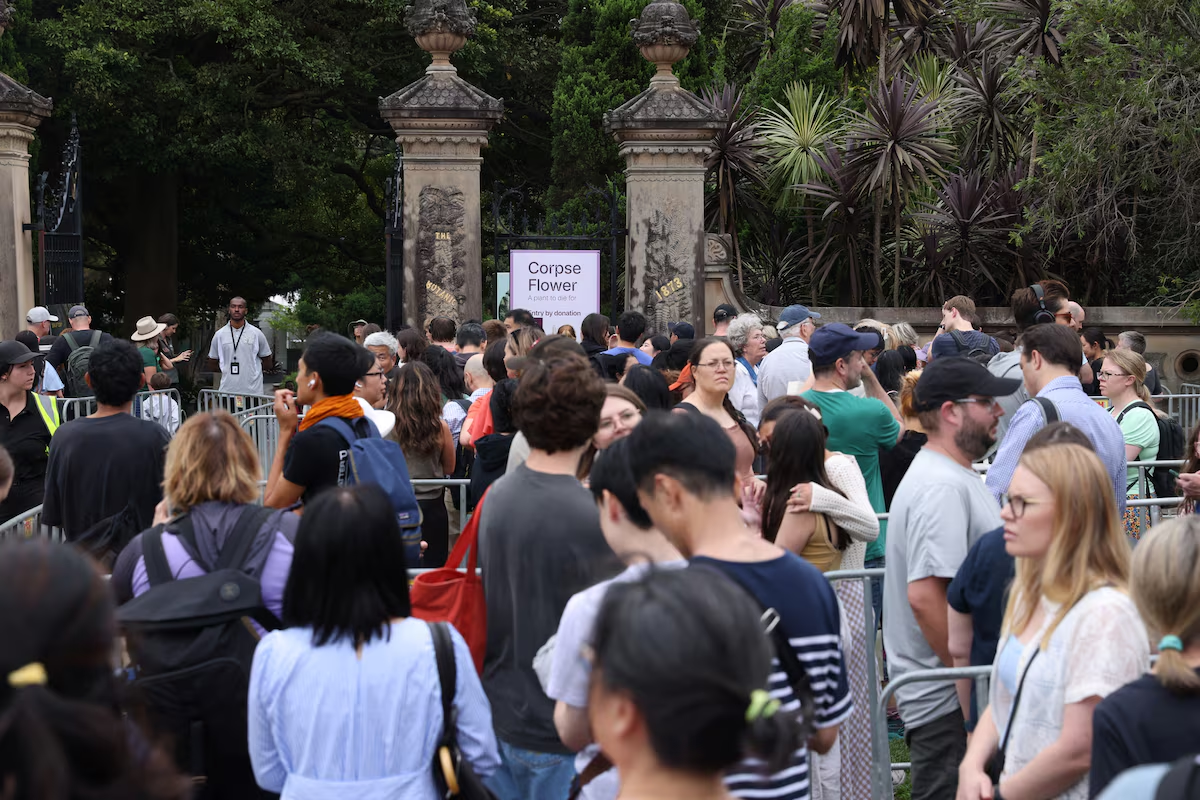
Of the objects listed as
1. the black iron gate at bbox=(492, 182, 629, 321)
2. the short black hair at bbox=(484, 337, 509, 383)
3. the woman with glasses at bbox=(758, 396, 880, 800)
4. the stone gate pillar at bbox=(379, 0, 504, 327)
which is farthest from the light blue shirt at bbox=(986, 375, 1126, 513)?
the stone gate pillar at bbox=(379, 0, 504, 327)

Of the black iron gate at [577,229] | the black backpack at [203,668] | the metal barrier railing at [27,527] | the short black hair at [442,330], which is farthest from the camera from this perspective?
the black iron gate at [577,229]

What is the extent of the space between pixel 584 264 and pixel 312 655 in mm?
10677

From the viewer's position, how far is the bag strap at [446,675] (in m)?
3.26

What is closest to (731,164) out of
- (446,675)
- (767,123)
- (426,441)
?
(767,123)

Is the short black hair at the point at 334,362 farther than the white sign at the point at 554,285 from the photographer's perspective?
No

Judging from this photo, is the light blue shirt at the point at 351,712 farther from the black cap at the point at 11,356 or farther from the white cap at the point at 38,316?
the white cap at the point at 38,316

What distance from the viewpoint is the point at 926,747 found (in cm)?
436

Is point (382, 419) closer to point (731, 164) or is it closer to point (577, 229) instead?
point (577, 229)

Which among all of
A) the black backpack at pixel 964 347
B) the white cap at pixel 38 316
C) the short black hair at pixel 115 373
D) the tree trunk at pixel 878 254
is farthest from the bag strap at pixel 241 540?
the tree trunk at pixel 878 254

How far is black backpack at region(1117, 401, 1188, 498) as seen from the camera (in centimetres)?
795

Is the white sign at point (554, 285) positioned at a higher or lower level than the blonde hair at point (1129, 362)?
higher

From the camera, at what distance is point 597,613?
7.21ft

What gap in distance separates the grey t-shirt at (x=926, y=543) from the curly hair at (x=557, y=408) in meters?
1.15

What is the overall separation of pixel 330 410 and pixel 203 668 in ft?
5.74
